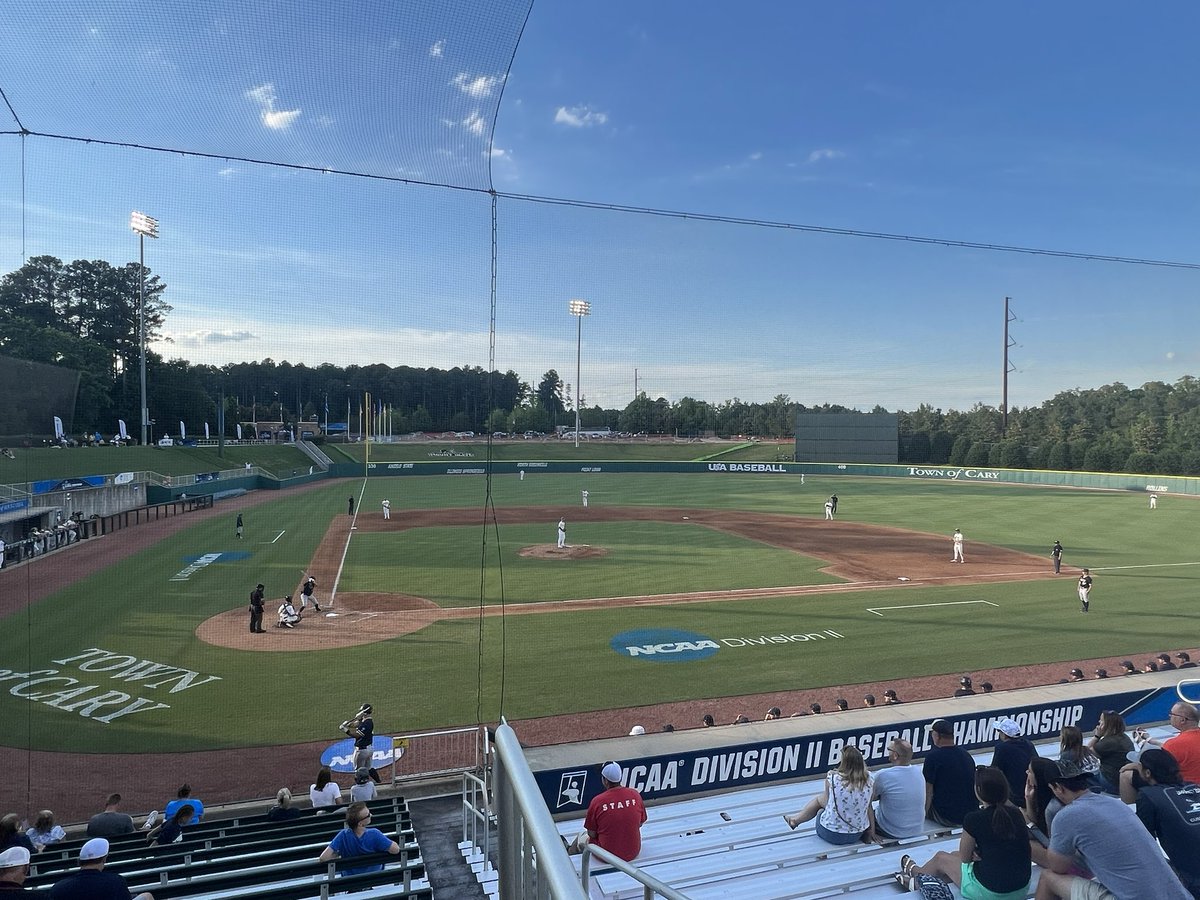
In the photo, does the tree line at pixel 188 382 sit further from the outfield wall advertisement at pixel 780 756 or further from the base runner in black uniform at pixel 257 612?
the base runner in black uniform at pixel 257 612

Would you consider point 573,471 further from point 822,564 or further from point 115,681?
point 115,681

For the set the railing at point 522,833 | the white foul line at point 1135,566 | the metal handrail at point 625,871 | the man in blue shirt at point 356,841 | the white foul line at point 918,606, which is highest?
the railing at point 522,833

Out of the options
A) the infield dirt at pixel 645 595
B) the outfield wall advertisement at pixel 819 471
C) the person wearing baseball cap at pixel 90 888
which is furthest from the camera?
the outfield wall advertisement at pixel 819 471

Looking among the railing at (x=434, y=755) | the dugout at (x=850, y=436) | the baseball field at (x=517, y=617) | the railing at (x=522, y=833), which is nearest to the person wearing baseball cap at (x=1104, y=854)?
the railing at (x=522, y=833)

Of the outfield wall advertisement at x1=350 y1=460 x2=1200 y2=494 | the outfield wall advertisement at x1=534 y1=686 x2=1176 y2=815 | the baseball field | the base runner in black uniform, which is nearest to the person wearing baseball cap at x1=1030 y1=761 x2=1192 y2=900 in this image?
the outfield wall advertisement at x1=534 y1=686 x2=1176 y2=815

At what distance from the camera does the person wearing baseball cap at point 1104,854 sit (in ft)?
9.48

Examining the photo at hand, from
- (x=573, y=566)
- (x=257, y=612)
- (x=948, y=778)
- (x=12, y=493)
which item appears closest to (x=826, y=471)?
(x=573, y=566)

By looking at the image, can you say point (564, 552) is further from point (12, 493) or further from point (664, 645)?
point (12, 493)

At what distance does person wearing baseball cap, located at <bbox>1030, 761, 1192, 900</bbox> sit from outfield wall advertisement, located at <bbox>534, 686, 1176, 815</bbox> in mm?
3769

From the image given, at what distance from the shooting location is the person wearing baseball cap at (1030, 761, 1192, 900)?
2.89 metres

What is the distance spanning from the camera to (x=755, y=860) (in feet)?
15.0

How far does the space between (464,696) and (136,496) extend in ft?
75.0

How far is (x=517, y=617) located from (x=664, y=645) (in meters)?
3.65

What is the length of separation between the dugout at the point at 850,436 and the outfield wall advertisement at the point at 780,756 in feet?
137
